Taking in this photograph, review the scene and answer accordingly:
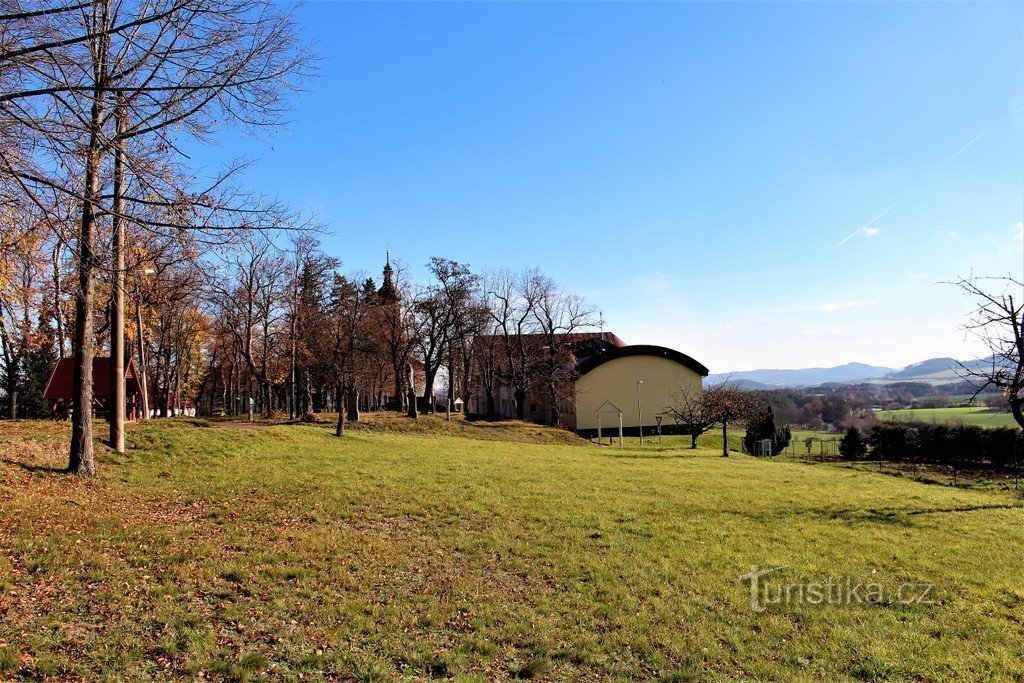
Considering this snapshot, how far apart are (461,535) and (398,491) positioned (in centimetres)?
351

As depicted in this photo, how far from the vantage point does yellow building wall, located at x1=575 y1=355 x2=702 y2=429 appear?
53344mm

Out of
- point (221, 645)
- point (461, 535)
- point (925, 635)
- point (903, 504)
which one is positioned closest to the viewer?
point (221, 645)

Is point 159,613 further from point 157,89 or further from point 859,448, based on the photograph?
point 859,448

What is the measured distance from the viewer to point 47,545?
6.56m

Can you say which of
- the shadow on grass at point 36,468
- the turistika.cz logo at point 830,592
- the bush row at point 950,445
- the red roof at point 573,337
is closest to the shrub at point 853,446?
Result: the bush row at point 950,445

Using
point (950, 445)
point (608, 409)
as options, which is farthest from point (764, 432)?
point (950, 445)

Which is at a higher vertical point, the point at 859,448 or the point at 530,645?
the point at 530,645

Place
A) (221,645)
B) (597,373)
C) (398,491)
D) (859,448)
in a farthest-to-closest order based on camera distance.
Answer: (597,373) < (859,448) < (398,491) < (221,645)

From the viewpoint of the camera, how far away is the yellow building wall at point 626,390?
53344 mm

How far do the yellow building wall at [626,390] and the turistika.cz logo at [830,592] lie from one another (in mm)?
45420

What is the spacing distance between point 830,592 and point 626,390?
47.0 m

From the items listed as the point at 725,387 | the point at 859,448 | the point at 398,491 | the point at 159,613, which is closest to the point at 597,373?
the point at 725,387

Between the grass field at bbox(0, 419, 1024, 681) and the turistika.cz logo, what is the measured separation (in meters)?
0.13

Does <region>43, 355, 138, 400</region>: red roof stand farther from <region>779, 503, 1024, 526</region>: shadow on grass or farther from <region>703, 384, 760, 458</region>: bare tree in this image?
<region>703, 384, 760, 458</region>: bare tree
